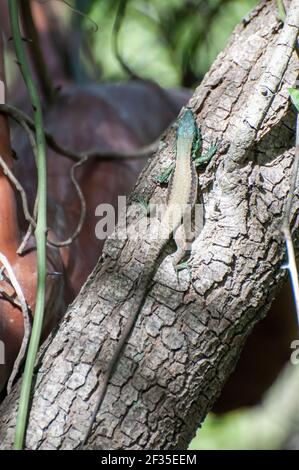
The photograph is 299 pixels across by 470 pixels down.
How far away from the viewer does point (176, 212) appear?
1.64 metres

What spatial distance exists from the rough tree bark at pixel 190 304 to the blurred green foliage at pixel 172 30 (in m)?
1.52

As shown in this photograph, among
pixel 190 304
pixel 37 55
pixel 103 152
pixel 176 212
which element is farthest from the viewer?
pixel 37 55

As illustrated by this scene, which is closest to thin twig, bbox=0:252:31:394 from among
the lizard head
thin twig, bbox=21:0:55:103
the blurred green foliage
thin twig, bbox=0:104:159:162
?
the lizard head

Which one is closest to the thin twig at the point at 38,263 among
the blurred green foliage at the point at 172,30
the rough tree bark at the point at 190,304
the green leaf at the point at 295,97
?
the rough tree bark at the point at 190,304

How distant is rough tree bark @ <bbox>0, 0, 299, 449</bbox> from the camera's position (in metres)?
1.46

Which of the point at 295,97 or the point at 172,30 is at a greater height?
the point at 172,30

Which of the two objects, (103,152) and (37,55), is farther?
(37,55)

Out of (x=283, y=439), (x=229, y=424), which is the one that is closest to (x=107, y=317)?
(x=283, y=439)

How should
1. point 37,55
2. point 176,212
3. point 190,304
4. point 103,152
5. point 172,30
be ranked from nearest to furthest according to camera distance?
1. point 190,304
2. point 176,212
3. point 103,152
4. point 37,55
5. point 172,30

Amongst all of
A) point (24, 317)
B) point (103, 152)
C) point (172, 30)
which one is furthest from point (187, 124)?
point (172, 30)

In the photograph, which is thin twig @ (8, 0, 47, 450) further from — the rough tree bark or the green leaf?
the green leaf

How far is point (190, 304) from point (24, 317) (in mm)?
341

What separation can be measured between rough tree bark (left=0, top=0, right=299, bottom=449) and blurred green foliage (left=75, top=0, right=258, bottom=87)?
60.0 inches

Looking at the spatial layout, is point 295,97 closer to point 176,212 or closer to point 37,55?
point 176,212
